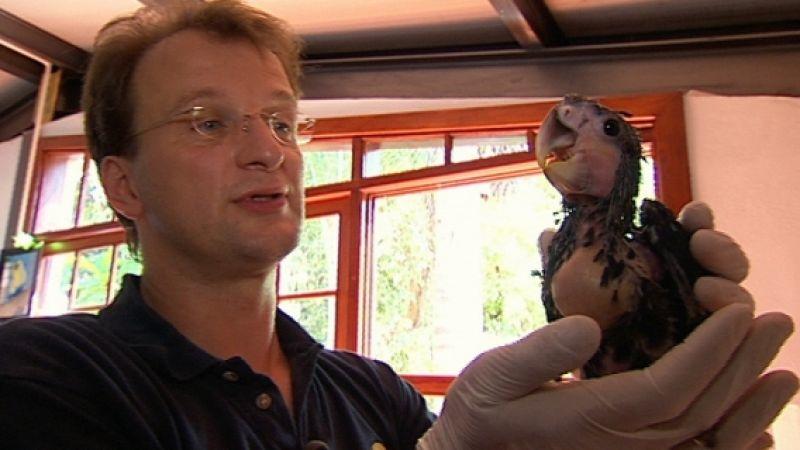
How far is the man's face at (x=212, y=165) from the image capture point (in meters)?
0.77

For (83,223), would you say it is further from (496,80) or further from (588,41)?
(588,41)

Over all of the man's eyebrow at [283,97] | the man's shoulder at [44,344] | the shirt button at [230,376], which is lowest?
the shirt button at [230,376]

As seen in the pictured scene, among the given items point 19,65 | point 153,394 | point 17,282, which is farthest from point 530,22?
point 17,282

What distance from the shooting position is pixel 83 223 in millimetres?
2947

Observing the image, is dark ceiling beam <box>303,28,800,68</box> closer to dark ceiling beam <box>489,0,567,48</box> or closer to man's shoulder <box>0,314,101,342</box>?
dark ceiling beam <box>489,0,567,48</box>

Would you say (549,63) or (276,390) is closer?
(276,390)

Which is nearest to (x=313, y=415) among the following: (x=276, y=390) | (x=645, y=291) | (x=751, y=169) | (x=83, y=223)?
(x=276, y=390)

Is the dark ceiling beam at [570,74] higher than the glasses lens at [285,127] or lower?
higher

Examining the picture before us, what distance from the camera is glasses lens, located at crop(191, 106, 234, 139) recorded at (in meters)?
0.81

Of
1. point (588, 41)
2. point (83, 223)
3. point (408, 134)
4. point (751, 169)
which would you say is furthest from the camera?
point (83, 223)

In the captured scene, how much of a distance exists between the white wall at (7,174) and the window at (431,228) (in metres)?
1.24

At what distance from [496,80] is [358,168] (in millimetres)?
534

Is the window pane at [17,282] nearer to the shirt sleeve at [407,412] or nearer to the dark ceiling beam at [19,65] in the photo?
the dark ceiling beam at [19,65]

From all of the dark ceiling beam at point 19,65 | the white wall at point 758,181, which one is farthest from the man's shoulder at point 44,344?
the dark ceiling beam at point 19,65
